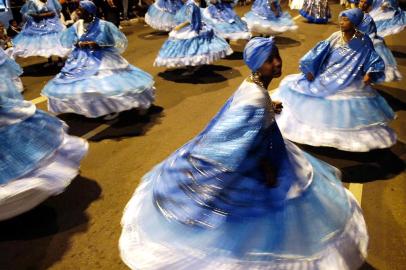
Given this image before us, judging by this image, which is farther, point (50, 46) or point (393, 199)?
point (50, 46)

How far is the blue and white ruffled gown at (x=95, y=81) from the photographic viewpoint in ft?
17.9

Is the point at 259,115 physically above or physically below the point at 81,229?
above

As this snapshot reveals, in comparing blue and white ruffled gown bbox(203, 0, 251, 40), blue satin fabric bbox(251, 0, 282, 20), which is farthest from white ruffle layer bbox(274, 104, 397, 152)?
blue satin fabric bbox(251, 0, 282, 20)

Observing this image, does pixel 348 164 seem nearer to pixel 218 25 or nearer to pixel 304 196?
pixel 304 196

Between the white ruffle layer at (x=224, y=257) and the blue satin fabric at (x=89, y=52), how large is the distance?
138 inches

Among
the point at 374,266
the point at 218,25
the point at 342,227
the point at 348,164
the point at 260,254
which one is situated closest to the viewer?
the point at 260,254

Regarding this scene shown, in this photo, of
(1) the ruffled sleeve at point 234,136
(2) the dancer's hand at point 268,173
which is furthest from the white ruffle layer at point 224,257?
(1) the ruffled sleeve at point 234,136

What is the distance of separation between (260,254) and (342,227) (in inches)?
27.0

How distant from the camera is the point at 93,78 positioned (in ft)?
18.3

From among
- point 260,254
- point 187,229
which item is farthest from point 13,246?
point 260,254

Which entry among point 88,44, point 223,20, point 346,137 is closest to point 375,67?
point 346,137

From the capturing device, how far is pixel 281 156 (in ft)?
8.85

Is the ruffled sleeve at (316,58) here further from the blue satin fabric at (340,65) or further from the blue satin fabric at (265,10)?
the blue satin fabric at (265,10)

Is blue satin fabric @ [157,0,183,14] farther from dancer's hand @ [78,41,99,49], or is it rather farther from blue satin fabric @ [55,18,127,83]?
dancer's hand @ [78,41,99,49]
